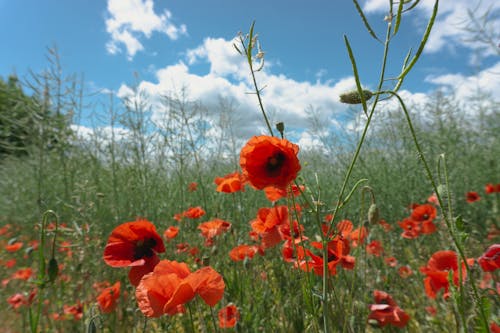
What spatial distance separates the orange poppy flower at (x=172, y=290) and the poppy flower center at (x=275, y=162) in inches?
12.0

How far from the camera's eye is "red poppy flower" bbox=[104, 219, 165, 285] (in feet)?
3.01

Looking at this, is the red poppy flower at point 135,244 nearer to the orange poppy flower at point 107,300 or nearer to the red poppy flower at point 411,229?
the orange poppy flower at point 107,300

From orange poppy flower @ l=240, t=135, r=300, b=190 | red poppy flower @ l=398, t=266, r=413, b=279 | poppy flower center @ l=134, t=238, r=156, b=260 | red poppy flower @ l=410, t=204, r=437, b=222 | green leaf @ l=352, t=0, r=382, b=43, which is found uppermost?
green leaf @ l=352, t=0, r=382, b=43

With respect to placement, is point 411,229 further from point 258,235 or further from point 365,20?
point 365,20

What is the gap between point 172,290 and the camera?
0.75 m

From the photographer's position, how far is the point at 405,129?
4035 mm

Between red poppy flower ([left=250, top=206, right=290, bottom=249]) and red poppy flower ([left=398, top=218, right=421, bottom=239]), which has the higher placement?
red poppy flower ([left=250, top=206, right=290, bottom=249])

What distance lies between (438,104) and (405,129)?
109cm

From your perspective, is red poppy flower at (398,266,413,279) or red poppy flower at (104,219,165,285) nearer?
red poppy flower at (104,219,165,285)

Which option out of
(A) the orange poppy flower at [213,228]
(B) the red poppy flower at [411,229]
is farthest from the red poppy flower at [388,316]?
(B) the red poppy flower at [411,229]

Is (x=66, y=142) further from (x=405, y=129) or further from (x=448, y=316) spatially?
(x=405, y=129)

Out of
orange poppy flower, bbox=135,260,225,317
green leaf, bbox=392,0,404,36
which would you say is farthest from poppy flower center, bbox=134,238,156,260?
green leaf, bbox=392,0,404,36

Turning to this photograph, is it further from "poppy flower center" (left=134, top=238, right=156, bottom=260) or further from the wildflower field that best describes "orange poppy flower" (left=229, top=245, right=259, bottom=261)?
"poppy flower center" (left=134, top=238, right=156, bottom=260)

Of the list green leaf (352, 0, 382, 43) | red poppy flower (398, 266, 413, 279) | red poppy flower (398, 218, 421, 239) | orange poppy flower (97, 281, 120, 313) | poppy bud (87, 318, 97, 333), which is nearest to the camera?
green leaf (352, 0, 382, 43)
